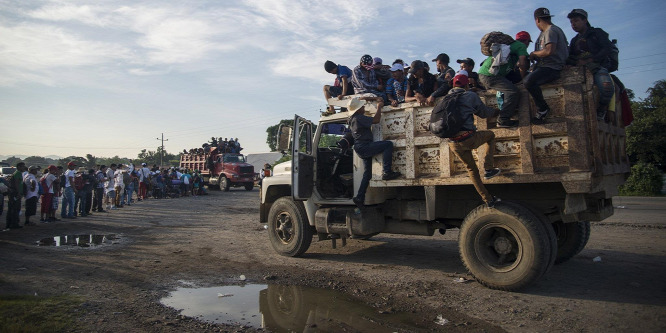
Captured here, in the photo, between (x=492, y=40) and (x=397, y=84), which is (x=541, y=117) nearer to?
(x=492, y=40)

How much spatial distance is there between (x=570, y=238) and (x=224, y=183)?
2430cm

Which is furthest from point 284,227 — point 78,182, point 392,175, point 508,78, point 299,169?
point 78,182

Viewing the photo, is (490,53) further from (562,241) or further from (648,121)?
(648,121)

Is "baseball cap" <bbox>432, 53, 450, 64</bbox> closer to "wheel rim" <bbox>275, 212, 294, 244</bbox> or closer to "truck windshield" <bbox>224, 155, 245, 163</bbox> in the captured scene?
"wheel rim" <bbox>275, 212, 294, 244</bbox>

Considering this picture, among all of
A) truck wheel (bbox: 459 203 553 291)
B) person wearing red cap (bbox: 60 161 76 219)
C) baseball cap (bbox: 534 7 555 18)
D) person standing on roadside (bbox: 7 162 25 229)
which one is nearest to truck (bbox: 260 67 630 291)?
truck wheel (bbox: 459 203 553 291)

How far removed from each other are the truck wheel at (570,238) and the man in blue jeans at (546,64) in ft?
7.35

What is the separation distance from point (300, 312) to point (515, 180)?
9.58 feet

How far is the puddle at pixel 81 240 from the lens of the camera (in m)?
8.03

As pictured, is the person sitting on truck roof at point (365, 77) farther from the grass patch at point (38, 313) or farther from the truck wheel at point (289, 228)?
the grass patch at point (38, 313)

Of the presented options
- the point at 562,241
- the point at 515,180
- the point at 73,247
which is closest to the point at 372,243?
the point at 562,241

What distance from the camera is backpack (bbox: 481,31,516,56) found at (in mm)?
5086

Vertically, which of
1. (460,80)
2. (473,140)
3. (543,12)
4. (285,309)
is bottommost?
(285,309)

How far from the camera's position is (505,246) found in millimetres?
4770

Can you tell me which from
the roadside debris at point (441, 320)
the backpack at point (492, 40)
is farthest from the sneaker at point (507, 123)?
the roadside debris at point (441, 320)
